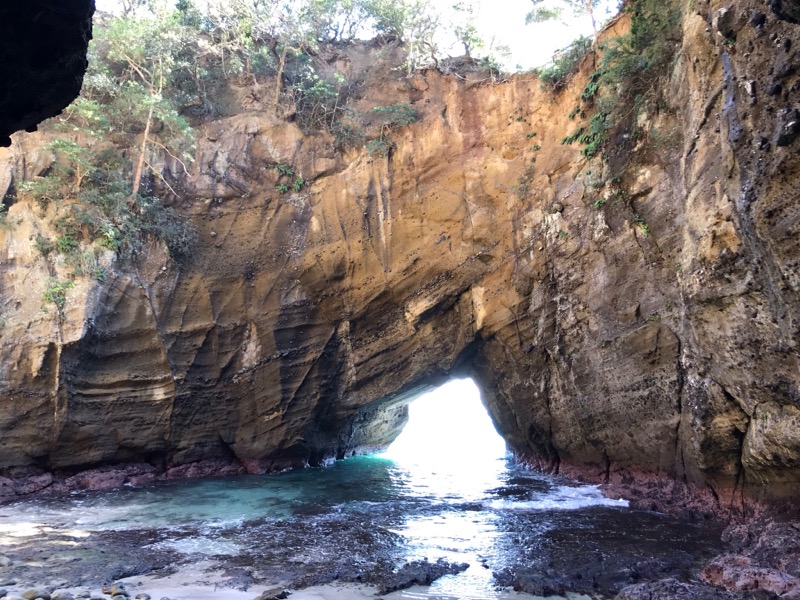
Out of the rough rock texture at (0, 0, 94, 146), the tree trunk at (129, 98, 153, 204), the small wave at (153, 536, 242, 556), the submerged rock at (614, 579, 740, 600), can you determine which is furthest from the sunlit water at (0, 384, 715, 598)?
the tree trunk at (129, 98, 153, 204)

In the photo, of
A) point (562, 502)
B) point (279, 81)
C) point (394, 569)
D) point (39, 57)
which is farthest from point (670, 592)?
point (279, 81)

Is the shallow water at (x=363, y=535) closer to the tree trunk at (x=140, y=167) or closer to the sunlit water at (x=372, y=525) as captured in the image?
the sunlit water at (x=372, y=525)

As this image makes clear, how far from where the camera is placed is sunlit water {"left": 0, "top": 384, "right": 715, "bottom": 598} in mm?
6062

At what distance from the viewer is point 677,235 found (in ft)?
30.8

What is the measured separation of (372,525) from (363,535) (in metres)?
0.68

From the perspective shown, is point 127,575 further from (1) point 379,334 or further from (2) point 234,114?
(2) point 234,114

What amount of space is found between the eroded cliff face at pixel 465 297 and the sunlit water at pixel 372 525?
1755 mm

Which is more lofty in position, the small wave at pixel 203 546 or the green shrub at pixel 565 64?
the green shrub at pixel 565 64

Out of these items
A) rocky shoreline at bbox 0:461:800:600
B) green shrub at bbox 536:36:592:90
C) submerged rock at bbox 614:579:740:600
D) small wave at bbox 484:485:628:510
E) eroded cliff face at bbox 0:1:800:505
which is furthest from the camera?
green shrub at bbox 536:36:592:90

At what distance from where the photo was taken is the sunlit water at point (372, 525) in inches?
239

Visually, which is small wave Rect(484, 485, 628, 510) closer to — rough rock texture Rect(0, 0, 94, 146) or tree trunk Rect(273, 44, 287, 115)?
rough rock texture Rect(0, 0, 94, 146)

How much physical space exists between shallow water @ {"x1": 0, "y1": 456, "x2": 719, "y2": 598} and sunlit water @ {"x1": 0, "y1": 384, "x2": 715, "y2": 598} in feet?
0.08

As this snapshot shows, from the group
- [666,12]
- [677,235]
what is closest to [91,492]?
[677,235]

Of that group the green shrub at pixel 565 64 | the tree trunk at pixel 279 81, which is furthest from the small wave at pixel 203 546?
the tree trunk at pixel 279 81
